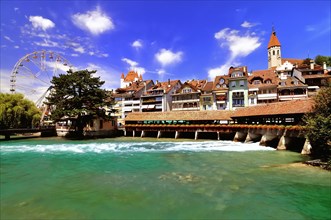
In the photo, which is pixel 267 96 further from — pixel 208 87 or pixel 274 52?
pixel 274 52

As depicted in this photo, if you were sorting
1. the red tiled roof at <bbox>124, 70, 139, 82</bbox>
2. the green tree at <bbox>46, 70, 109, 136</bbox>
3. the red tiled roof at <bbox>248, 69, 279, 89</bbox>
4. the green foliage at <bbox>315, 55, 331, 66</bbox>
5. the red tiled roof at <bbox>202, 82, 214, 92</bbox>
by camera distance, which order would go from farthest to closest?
the red tiled roof at <bbox>124, 70, 139, 82</bbox>, the green foliage at <bbox>315, 55, 331, 66</bbox>, the red tiled roof at <bbox>202, 82, 214, 92</bbox>, the red tiled roof at <bbox>248, 69, 279, 89</bbox>, the green tree at <bbox>46, 70, 109, 136</bbox>

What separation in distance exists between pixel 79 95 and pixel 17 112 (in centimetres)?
1547

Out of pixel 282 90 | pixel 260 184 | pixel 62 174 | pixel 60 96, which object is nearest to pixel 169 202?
pixel 260 184

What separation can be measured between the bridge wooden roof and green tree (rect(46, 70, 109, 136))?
26.4 feet

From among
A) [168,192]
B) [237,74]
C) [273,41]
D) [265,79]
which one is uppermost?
[273,41]

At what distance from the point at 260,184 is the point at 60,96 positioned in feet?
146

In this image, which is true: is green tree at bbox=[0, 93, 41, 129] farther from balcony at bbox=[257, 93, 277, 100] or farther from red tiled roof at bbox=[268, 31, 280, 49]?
red tiled roof at bbox=[268, 31, 280, 49]

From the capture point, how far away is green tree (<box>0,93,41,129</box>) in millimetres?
52537

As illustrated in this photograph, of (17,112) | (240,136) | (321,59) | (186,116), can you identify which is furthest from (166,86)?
(321,59)

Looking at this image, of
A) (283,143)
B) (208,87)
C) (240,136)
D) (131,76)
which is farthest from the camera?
(131,76)

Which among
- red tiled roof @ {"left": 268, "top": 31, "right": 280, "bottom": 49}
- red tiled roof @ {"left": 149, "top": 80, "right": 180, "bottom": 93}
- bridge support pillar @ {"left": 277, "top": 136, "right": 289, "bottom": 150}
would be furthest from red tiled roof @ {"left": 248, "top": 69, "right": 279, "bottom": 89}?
red tiled roof @ {"left": 268, "top": 31, "right": 280, "bottom": 49}

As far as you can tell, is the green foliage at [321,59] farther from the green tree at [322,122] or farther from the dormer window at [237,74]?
the green tree at [322,122]

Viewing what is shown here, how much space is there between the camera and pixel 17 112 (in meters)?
54.2

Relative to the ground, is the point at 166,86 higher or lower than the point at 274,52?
lower
